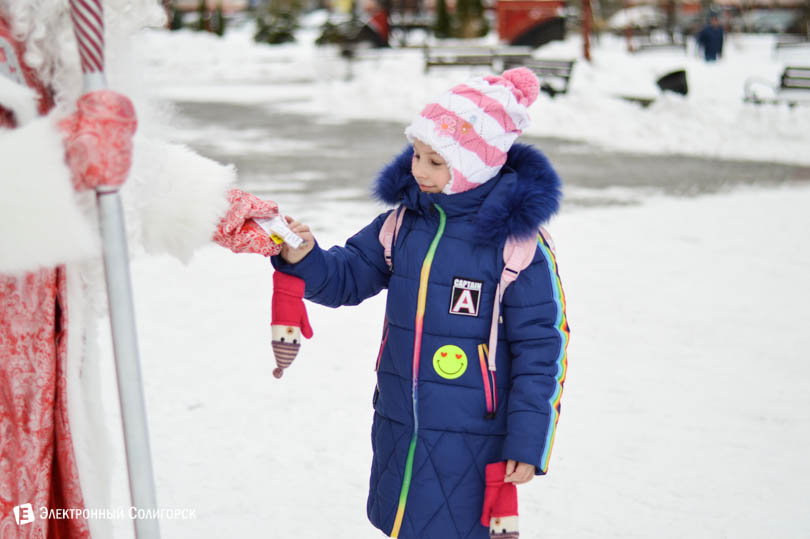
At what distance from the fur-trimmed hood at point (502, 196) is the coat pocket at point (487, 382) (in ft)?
0.86

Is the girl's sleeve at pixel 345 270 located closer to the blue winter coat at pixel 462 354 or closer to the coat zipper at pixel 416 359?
the blue winter coat at pixel 462 354

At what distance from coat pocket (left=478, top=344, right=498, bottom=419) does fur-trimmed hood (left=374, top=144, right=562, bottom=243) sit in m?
0.26

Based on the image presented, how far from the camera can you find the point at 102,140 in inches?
56.8

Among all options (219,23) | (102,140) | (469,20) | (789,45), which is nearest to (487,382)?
(102,140)

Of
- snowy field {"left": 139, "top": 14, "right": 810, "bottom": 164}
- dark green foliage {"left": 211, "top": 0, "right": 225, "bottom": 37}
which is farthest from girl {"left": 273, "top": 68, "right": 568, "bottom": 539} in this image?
dark green foliage {"left": 211, "top": 0, "right": 225, "bottom": 37}

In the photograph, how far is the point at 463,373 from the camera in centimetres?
205

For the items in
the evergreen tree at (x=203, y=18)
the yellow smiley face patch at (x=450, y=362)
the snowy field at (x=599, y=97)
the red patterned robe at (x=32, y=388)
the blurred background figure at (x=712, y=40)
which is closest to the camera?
the red patterned robe at (x=32, y=388)

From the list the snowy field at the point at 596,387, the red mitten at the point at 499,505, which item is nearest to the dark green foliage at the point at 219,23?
the snowy field at the point at 596,387

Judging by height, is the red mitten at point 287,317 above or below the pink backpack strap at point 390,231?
below

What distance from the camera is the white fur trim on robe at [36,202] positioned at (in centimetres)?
145

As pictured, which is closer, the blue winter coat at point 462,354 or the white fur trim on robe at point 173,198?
the white fur trim on robe at point 173,198

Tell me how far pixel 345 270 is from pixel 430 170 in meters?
0.35

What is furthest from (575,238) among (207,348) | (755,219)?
(207,348)

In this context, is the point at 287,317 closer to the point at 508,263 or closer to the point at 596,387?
the point at 508,263
